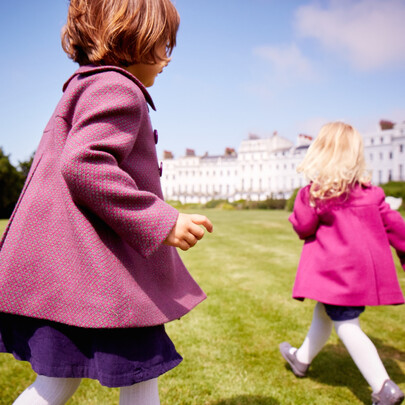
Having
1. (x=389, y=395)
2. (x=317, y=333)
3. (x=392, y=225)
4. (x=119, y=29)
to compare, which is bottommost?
(x=389, y=395)

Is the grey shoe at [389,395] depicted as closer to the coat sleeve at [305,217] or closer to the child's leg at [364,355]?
the child's leg at [364,355]

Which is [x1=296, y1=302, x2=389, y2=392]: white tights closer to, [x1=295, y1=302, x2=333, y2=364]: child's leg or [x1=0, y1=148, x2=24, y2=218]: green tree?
[x1=295, y1=302, x2=333, y2=364]: child's leg

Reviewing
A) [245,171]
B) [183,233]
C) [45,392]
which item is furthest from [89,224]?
[245,171]

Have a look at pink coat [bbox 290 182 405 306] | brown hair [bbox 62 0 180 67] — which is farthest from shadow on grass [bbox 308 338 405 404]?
brown hair [bbox 62 0 180 67]

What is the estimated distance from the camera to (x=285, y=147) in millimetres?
77625

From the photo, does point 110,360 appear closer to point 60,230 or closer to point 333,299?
point 60,230

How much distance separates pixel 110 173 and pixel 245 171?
7856 cm

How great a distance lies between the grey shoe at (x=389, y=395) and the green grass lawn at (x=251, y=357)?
0.35 metres

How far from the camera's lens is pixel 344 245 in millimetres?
2883

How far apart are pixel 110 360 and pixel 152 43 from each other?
4.08 ft

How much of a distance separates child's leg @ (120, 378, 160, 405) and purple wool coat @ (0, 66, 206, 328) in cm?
31

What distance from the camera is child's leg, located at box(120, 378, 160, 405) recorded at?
5.09 ft

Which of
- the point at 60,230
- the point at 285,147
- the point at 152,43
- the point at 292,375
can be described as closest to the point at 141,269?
the point at 60,230

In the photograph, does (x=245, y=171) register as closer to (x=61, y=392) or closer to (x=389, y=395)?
(x=389, y=395)
